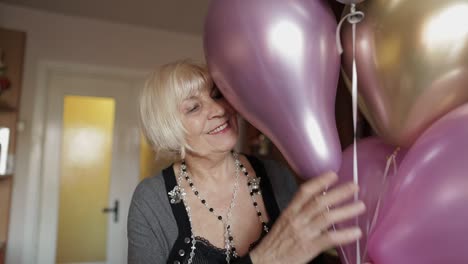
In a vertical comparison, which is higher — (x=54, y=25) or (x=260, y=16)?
(x=54, y=25)

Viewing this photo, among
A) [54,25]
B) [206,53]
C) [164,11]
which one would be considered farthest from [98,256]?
[206,53]

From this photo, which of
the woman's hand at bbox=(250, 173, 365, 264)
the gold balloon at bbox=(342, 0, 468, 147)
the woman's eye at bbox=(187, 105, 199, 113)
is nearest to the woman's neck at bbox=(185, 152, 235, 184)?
the woman's eye at bbox=(187, 105, 199, 113)

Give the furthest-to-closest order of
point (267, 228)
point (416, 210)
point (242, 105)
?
point (267, 228), point (242, 105), point (416, 210)

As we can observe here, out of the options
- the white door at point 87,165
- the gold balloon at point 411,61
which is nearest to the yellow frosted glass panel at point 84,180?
the white door at point 87,165

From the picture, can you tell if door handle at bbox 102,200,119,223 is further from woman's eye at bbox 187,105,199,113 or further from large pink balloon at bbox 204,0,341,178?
large pink balloon at bbox 204,0,341,178

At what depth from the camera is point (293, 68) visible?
0.51 m

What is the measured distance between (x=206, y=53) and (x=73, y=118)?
89.7 inches

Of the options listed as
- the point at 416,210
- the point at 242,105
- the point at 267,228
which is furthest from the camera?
the point at 267,228

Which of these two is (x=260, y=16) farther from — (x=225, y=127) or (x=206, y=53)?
(x=225, y=127)

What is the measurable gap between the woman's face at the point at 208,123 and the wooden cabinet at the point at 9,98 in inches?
76.5

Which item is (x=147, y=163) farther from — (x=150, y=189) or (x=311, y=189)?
(x=311, y=189)

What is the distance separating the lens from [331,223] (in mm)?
488

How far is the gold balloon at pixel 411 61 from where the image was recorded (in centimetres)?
48

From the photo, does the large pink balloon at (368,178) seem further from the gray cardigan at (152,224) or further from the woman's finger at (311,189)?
the gray cardigan at (152,224)
